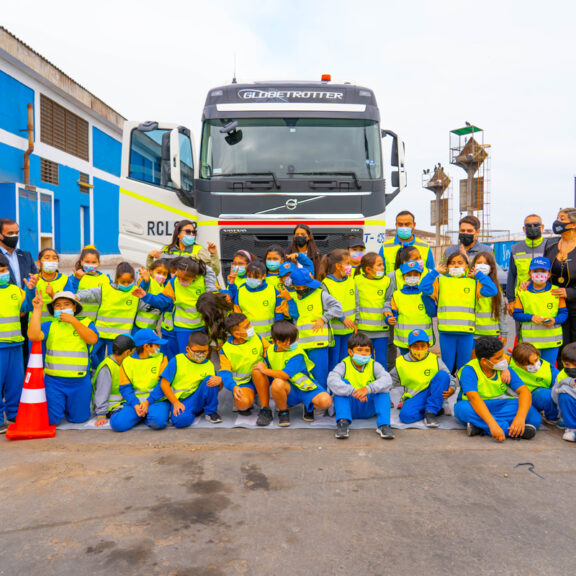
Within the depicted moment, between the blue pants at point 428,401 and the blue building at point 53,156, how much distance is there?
15.0 metres

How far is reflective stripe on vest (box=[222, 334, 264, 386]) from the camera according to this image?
4.91m

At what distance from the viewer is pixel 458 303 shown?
5.05 metres

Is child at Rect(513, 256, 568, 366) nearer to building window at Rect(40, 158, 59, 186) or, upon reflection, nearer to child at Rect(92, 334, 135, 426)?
child at Rect(92, 334, 135, 426)

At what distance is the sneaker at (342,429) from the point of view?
14.1 ft

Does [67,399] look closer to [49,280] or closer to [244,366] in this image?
[49,280]

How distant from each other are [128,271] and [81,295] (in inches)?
18.8

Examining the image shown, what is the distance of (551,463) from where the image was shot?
12.4 ft

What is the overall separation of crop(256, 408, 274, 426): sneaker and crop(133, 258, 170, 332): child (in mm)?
1490

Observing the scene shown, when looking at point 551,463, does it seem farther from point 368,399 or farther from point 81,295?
point 81,295

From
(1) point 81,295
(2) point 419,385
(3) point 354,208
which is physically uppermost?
(3) point 354,208


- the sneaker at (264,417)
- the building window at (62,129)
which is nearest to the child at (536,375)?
the sneaker at (264,417)

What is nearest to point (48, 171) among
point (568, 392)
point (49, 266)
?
point (49, 266)

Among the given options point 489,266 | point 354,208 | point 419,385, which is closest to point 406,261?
point 489,266

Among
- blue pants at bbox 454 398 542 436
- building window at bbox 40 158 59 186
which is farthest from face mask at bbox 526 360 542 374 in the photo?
building window at bbox 40 158 59 186
